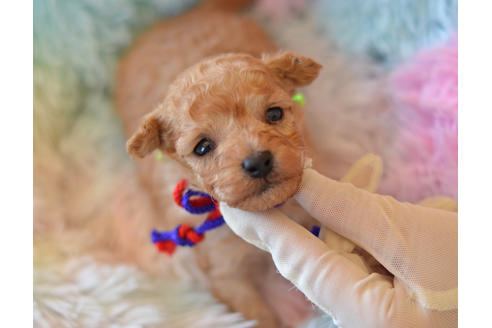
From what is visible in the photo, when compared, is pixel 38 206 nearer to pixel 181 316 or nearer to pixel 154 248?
pixel 154 248

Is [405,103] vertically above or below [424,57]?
below

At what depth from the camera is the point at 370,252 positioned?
1260mm

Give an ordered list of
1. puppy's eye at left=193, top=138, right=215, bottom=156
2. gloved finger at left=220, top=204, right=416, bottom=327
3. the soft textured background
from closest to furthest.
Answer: gloved finger at left=220, top=204, right=416, bottom=327 < puppy's eye at left=193, top=138, right=215, bottom=156 < the soft textured background

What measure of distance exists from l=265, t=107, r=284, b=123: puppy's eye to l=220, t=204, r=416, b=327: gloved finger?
1.14 ft

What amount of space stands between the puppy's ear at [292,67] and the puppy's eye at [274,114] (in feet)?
0.77

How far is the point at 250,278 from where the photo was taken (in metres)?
1.89

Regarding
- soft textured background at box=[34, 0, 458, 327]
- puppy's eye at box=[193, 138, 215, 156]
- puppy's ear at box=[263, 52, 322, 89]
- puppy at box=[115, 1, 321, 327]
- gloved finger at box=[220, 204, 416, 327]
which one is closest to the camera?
gloved finger at box=[220, 204, 416, 327]

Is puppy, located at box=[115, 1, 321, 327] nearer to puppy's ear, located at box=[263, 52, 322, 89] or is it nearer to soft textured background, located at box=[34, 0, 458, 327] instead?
puppy's ear, located at box=[263, 52, 322, 89]

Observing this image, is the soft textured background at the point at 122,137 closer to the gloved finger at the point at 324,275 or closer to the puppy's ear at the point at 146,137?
the gloved finger at the point at 324,275

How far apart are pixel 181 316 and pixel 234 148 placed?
0.89 meters

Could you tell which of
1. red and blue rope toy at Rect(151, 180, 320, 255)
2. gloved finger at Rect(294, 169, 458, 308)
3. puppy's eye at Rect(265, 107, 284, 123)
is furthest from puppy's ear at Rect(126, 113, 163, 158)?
gloved finger at Rect(294, 169, 458, 308)

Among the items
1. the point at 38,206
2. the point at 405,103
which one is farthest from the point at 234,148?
the point at 38,206

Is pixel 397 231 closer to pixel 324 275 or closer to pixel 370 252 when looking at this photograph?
pixel 370 252

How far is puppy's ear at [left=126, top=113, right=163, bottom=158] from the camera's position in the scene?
4.96ft
